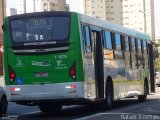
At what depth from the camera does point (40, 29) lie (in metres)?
17.7

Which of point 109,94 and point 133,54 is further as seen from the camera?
point 133,54

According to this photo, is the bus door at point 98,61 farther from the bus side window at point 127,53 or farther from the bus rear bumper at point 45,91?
the bus side window at point 127,53

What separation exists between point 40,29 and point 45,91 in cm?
199

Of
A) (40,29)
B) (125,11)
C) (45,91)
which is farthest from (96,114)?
(125,11)

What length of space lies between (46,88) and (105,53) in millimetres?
3698

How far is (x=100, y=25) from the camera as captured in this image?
20.2 m

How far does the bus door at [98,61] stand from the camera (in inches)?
762

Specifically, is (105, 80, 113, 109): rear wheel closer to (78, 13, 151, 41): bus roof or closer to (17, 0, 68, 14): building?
(78, 13, 151, 41): bus roof

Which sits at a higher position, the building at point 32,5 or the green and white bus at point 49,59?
the building at point 32,5

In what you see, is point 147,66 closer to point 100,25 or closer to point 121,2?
point 100,25

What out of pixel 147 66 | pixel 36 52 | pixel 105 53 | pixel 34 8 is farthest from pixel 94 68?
pixel 34 8

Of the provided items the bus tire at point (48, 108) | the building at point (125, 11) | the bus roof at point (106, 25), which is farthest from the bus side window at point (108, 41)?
the building at point (125, 11)

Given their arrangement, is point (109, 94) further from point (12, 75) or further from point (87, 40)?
point (12, 75)

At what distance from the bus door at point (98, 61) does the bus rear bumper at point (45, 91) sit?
219 centimetres
